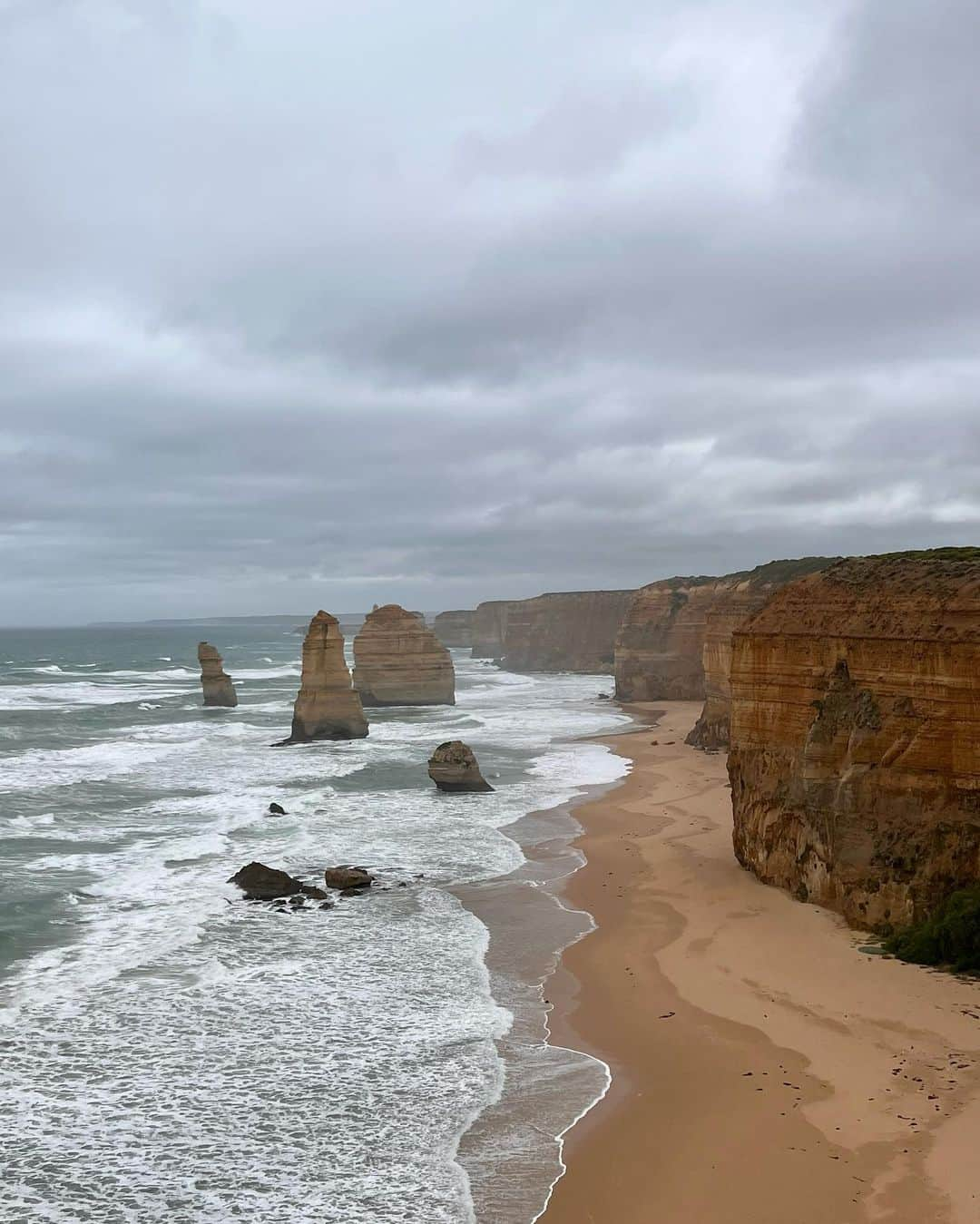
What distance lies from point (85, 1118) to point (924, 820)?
12.6 metres

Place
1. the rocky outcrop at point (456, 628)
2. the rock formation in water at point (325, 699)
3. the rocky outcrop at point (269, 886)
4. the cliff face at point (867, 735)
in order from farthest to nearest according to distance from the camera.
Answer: the rocky outcrop at point (456, 628) → the rock formation in water at point (325, 699) → the rocky outcrop at point (269, 886) → the cliff face at point (867, 735)

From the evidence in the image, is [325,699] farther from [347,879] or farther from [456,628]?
[456,628]

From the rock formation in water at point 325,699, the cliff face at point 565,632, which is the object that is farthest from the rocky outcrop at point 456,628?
the rock formation in water at point 325,699

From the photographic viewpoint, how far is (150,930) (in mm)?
19750

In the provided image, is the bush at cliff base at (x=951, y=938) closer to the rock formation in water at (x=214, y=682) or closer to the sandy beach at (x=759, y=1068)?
the sandy beach at (x=759, y=1068)

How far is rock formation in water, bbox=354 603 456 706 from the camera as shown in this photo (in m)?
66.5

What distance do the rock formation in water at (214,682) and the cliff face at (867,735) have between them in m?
51.2

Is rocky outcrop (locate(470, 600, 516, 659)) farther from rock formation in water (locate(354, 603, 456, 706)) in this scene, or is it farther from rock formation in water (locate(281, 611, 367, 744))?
rock formation in water (locate(281, 611, 367, 744))

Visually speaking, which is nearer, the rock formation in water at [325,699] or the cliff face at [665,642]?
the rock formation in water at [325,699]

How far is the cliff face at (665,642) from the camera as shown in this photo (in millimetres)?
67500

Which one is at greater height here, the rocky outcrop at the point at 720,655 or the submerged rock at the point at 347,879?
the rocky outcrop at the point at 720,655

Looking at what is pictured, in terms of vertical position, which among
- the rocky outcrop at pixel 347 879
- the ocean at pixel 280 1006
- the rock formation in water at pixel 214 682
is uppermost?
the rock formation in water at pixel 214 682

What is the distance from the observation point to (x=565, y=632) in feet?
364

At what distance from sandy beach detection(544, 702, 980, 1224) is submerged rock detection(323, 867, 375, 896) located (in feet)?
15.1
